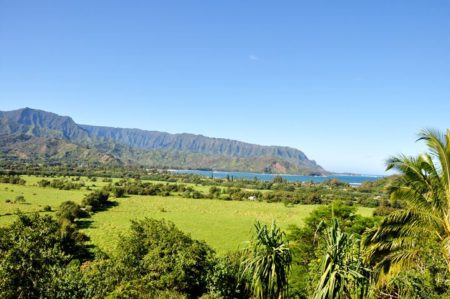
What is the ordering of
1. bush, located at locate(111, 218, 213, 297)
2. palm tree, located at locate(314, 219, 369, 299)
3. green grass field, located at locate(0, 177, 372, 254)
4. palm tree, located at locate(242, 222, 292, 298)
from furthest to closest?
green grass field, located at locate(0, 177, 372, 254) → bush, located at locate(111, 218, 213, 297) → palm tree, located at locate(242, 222, 292, 298) → palm tree, located at locate(314, 219, 369, 299)

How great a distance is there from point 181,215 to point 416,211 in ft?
245

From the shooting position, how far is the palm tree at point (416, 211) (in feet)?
43.9

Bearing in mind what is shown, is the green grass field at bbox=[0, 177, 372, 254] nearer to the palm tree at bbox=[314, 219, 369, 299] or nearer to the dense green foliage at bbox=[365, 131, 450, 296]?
the dense green foliage at bbox=[365, 131, 450, 296]

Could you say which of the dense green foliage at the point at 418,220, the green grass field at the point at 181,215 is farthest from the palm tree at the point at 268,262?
the green grass field at the point at 181,215

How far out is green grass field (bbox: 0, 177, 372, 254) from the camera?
2338 inches

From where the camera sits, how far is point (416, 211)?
45.6 feet

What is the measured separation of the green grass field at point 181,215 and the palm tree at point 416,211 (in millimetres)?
37516

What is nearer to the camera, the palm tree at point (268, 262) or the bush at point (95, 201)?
the palm tree at point (268, 262)

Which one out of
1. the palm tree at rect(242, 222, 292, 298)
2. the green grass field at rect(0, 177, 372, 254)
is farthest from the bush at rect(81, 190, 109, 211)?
the palm tree at rect(242, 222, 292, 298)

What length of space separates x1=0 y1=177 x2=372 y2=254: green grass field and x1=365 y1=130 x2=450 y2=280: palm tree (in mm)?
37516

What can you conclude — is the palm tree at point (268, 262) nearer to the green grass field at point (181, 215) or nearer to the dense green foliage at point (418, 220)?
the dense green foliage at point (418, 220)

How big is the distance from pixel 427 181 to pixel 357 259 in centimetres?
569

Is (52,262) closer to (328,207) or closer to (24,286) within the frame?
(24,286)

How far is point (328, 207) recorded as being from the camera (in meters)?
31.7
